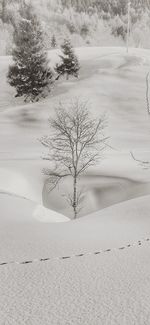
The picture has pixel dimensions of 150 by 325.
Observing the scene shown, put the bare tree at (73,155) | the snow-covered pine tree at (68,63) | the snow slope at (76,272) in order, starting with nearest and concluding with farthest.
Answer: the snow slope at (76,272) → the bare tree at (73,155) → the snow-covered pine tree at (68,63)

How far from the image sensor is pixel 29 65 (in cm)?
5538

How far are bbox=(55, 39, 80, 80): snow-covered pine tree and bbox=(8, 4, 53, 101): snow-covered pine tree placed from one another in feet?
13.9

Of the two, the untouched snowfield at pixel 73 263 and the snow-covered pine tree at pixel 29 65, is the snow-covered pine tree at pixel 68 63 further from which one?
the untouched snowfield at pixel 73 263

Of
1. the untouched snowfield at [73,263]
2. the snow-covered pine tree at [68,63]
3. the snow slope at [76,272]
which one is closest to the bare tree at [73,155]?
the untouched snowfield at [73,263]

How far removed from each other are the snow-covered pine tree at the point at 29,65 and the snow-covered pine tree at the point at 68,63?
425 centimetres

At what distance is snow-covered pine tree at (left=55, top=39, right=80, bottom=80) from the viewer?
61.6 m

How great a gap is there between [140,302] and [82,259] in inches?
95.7

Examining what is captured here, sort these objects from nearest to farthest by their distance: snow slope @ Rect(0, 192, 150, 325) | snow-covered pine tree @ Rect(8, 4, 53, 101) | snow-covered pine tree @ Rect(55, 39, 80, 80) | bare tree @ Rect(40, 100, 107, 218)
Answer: snow slope @ Rect(0, 192, 150, 325) → bare tree @ Rect(40, 100, 107, 218) → snow-covered pine tree @ Rect(8, 4, 53, 101) → snow-covered pine tree @ Rect(55, 39, 80, 80)

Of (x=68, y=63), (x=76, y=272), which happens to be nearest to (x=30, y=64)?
(x=68, y=63)

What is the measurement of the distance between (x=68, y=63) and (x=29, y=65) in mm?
8190

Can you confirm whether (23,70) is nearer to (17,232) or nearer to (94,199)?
(94,199)

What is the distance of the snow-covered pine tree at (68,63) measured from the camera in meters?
61.6

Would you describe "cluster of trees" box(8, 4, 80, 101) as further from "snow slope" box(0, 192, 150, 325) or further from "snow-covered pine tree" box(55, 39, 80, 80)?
"snow slope" box(0, 192, 150, 325)

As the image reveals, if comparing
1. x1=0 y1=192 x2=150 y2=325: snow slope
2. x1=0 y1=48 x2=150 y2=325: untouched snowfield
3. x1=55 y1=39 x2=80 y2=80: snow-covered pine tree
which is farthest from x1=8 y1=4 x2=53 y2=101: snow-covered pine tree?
x1=0 y1=192 x2=150 y2=325: snow slope
